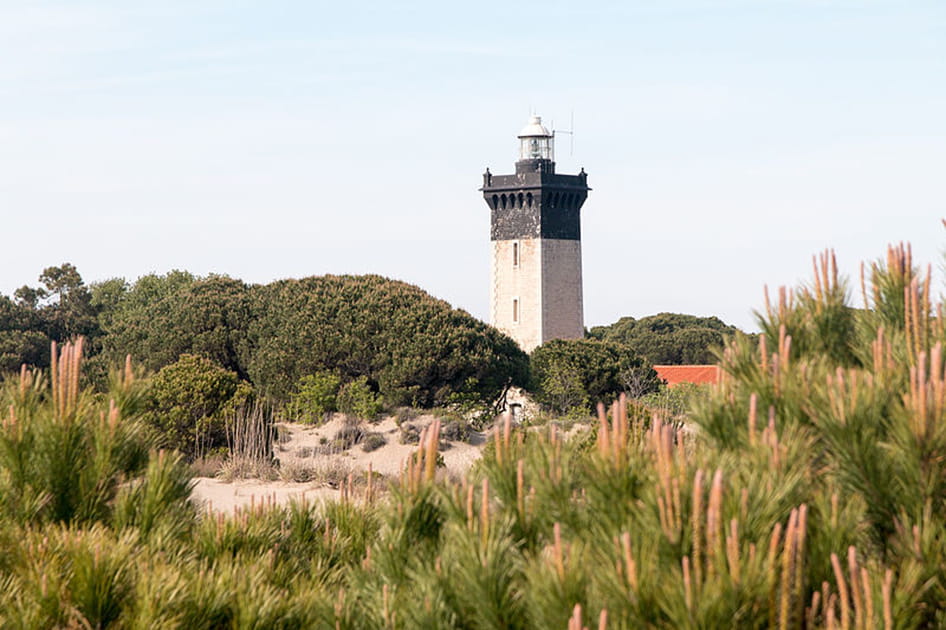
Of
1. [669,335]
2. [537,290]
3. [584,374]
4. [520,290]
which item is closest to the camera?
[584,374]

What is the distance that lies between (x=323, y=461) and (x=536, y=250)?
35127 millimetres

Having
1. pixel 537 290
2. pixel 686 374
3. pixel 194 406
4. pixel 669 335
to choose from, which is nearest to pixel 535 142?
pixel 537 290

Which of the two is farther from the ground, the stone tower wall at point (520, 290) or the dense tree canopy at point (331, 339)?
the stone tower wall at point (520, 290)

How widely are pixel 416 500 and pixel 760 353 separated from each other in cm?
243

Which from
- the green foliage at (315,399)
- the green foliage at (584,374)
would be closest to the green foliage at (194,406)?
the green foliage at (315,399)

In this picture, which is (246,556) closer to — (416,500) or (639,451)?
(416,500)

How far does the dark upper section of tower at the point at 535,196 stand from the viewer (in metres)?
61.4

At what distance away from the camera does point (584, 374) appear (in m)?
43.2

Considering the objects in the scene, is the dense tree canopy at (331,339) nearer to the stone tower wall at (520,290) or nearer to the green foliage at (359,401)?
the green foliage at (359,401)

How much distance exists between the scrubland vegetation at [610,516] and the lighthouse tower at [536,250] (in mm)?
51895

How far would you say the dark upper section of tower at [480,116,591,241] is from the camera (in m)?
61.4

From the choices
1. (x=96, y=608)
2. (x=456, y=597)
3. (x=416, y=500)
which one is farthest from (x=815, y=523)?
(x=96, y=608)

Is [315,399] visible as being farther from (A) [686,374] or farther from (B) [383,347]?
(A) [686,374]

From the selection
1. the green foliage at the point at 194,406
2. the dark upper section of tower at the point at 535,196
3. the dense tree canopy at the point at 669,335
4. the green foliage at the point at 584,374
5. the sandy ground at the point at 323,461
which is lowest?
the sandy ground at the point at 323,461
